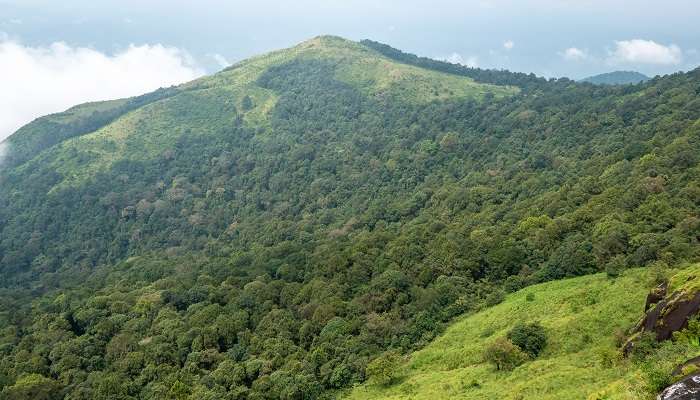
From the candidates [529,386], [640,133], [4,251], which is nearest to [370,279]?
[529,386]

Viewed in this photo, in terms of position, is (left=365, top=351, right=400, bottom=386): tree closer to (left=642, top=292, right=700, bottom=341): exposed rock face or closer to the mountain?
the mountain

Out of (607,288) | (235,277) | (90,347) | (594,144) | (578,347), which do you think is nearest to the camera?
(578,347)

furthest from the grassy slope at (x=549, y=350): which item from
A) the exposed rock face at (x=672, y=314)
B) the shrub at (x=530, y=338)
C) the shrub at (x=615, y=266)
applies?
the exposed rock face at (x=672, y=314)

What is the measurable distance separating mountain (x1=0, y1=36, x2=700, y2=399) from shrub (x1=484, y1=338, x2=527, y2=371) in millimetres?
9748

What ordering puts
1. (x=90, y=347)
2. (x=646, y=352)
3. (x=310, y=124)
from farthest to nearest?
(x=310, y=124) < (x=90, y=347) < (x=646, y=352)

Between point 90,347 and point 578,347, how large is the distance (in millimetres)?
55492

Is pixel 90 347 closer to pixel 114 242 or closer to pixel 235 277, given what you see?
pixel 235 277

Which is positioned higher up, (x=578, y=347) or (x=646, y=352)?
(x=646, y=352)

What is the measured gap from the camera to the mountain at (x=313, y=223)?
56844mm

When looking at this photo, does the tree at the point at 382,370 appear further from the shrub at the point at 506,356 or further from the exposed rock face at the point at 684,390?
the exposed rock face at the point at 684,390

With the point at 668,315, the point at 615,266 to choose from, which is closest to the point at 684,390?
the point at 668,315

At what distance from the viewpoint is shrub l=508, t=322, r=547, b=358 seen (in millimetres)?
41625

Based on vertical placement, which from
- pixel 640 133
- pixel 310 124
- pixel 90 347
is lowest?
pixel 90 347

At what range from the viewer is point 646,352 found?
31.3m
